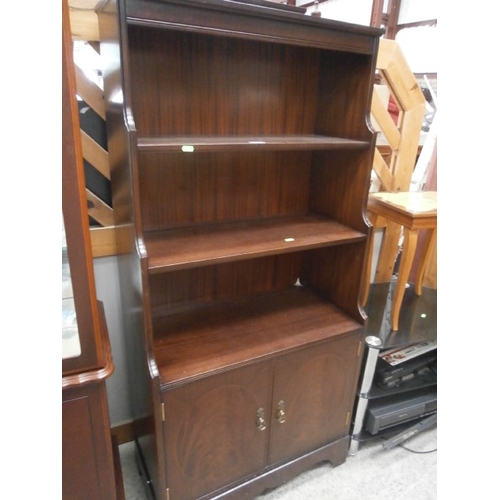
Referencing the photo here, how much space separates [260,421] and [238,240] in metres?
0.65

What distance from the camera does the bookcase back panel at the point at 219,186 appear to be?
1.25 metres

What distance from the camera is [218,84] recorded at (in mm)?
1232

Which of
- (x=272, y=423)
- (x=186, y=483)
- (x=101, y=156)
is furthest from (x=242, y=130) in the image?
(x=186, y=483)

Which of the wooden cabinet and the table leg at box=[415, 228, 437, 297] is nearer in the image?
the wooden cabinet

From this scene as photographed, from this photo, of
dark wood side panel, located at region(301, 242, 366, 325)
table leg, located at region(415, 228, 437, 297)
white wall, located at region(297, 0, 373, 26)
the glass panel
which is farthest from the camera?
white wall, located at region(297, 0, 373, 26)

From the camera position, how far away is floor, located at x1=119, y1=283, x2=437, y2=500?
1491mm


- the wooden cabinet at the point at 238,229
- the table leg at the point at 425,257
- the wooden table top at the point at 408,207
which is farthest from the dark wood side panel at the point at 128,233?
the table leg at the point at 425,257

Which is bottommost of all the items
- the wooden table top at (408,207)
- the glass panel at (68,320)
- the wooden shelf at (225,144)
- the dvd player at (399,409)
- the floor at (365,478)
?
the floor at (365,478)

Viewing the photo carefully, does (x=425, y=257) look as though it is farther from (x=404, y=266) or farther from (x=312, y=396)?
(x=312, y=396)

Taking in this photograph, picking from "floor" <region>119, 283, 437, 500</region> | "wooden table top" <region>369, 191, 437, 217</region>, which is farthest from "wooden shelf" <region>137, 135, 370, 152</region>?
"floor" <region>119, 283, 437, 500</region>

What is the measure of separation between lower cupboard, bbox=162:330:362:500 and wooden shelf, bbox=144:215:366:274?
369 millimetres

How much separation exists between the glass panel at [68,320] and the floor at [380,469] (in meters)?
0.92

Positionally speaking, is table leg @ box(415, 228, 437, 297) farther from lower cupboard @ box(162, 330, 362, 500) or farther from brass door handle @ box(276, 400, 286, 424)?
brass door handle @ box(276, 400, 286, 424)

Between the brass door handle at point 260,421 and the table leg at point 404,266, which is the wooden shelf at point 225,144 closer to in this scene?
the table leg at point 404,266
